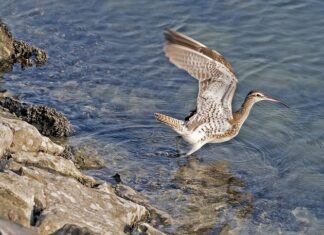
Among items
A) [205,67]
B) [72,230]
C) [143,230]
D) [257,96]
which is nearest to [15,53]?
[205,67]

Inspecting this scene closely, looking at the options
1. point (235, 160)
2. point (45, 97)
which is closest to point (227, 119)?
point (235, 160)

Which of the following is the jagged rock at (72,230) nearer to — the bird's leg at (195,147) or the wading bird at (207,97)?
the wading bird at (207,97)

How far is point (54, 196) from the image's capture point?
7.67m

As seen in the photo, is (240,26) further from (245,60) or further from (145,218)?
(145,218)

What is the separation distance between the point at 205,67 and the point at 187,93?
202 centimetres

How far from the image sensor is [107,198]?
8.30m

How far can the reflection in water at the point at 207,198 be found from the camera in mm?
9281

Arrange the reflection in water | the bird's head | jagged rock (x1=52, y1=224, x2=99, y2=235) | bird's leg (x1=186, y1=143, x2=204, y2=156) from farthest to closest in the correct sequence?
the bird's head
bird's leg (x1=186, y1=143, x2=204, y2=156)
the reflection in water
jagged rock (x1=52, y1=224, x2=99, y2=235)

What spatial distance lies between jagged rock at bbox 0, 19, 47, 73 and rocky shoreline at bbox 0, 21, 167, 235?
125 inches

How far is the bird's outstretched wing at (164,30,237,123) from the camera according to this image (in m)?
10.8

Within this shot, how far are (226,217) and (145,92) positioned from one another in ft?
13.4

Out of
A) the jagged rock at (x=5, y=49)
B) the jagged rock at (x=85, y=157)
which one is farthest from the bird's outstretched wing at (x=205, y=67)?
the jagged rock at (x=5, y=49)

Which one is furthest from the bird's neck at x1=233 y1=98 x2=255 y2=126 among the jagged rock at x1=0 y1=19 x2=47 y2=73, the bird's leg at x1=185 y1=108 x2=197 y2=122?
the jagged rock at x1=0 y1=19 x2=47 y2=73

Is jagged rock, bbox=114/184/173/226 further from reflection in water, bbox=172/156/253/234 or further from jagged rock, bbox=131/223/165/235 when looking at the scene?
jagged rock, bbox=131/223/165/235
